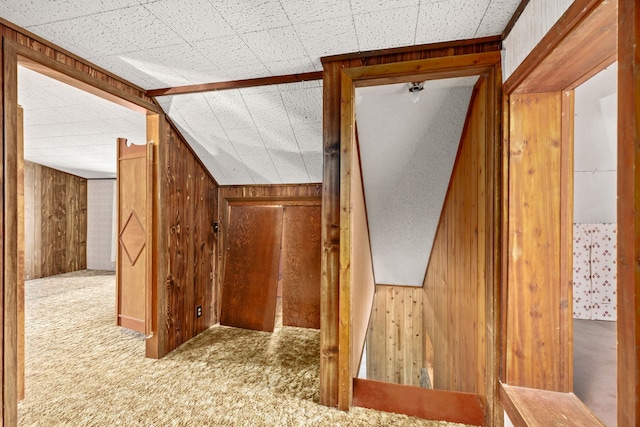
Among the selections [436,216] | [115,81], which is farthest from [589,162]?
[115,81]

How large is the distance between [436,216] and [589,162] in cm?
148

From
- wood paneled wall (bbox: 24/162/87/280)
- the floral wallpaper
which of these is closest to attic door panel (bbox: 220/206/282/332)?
the floral wallpaper

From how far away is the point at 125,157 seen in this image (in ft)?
9.53

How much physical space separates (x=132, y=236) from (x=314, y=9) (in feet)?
8.98

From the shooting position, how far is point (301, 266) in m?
3.17

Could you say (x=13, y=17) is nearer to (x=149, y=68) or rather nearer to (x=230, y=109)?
(x=149, y=68)

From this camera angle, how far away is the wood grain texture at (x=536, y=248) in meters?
1.39

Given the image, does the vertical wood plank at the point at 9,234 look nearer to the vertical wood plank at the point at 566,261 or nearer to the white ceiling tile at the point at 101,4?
the white ceiling tile at the point at 101,4

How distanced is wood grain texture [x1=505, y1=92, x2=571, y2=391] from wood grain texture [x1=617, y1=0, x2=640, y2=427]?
76 centimetres

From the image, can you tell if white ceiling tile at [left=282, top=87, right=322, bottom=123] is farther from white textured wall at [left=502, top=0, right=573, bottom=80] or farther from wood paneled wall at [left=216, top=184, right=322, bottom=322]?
white textured wall at [left=502, top=0, right=573, bottom=80]

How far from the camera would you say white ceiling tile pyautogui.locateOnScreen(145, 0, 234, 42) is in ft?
4.30

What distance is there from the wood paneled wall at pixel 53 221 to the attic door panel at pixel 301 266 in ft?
17.2

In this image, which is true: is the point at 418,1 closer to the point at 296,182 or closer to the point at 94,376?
the point at 296,182

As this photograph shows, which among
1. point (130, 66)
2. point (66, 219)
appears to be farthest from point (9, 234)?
point (66, 219)
